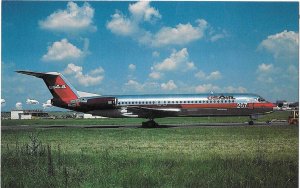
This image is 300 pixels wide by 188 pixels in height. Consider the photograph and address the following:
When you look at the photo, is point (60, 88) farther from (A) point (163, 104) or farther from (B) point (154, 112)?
(A) point (163, 104)

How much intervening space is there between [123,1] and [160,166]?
11.6 feet

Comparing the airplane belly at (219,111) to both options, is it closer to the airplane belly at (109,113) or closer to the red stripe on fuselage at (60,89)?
the airplane belly at (109,113)

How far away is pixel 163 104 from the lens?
17328mm

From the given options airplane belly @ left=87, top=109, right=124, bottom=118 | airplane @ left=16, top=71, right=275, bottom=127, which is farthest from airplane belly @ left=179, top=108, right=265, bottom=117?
airplane belly @ left=87, top=109, right=124, bottom=118

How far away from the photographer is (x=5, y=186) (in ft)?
19.9

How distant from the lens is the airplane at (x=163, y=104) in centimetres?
1692

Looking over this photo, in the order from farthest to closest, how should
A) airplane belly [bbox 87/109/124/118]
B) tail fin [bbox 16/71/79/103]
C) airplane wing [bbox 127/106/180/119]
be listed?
airplane belly [bbox 87/109/124/118], airplane wing [bbox 127/106/180/119], tail fin [bbox 16/71/79/103]

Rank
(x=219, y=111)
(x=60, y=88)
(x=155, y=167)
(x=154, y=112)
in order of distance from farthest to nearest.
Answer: (x=154, y=112) → (x=219, y=111) → (x=60, y=88) → (x=155, y=167)

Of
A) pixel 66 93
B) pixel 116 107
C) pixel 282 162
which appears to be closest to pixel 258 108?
pixel 116 107

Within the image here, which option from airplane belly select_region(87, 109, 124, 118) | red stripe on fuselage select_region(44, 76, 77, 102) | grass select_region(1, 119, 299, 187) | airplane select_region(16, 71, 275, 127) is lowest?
grass select_region(1, 119, 299, 187)

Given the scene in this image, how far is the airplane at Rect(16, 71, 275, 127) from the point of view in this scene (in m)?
16.9

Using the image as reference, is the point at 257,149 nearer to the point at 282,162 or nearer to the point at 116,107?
the point at 282,162

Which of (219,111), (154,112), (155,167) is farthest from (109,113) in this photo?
(155,167)

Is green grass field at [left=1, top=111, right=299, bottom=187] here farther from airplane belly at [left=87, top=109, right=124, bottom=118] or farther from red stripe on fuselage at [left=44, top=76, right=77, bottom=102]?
airplane belly at [left=87, top=109, right=124, bottom=118]
